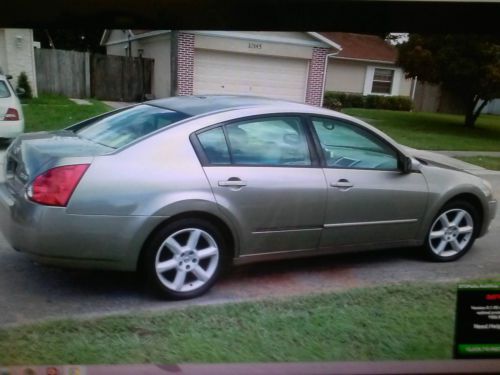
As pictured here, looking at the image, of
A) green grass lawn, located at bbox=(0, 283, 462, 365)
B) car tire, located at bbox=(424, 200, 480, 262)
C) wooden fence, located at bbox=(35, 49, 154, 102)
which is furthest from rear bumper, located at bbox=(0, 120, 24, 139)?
car tire, located at bbox=(424, 200, 480, 262)

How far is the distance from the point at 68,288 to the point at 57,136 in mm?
1191

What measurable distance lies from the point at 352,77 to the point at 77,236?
61.0ft

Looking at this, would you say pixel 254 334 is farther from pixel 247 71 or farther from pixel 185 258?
pixel 247 71

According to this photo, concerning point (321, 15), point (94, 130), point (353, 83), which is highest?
point (321, 15)

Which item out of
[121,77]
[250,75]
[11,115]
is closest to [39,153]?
[11,115]

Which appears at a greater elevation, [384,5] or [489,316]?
[384,5]

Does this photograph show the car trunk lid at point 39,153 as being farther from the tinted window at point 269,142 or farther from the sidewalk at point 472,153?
the sidewalk at point 472,153

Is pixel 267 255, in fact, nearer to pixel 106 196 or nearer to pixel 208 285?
pixel 208 285

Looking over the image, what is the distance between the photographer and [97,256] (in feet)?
10.9

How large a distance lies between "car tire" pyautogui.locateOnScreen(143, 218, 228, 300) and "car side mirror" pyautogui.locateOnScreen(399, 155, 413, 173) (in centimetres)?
172

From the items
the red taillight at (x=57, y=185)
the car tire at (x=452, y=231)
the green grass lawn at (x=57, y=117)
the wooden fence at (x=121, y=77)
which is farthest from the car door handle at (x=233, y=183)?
the wooden fence at (x=121, y=77)

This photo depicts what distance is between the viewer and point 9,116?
6688 mm

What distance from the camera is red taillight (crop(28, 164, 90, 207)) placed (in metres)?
3.23

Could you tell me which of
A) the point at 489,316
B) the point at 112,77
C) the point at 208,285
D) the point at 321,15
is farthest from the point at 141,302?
the point at 112,77
